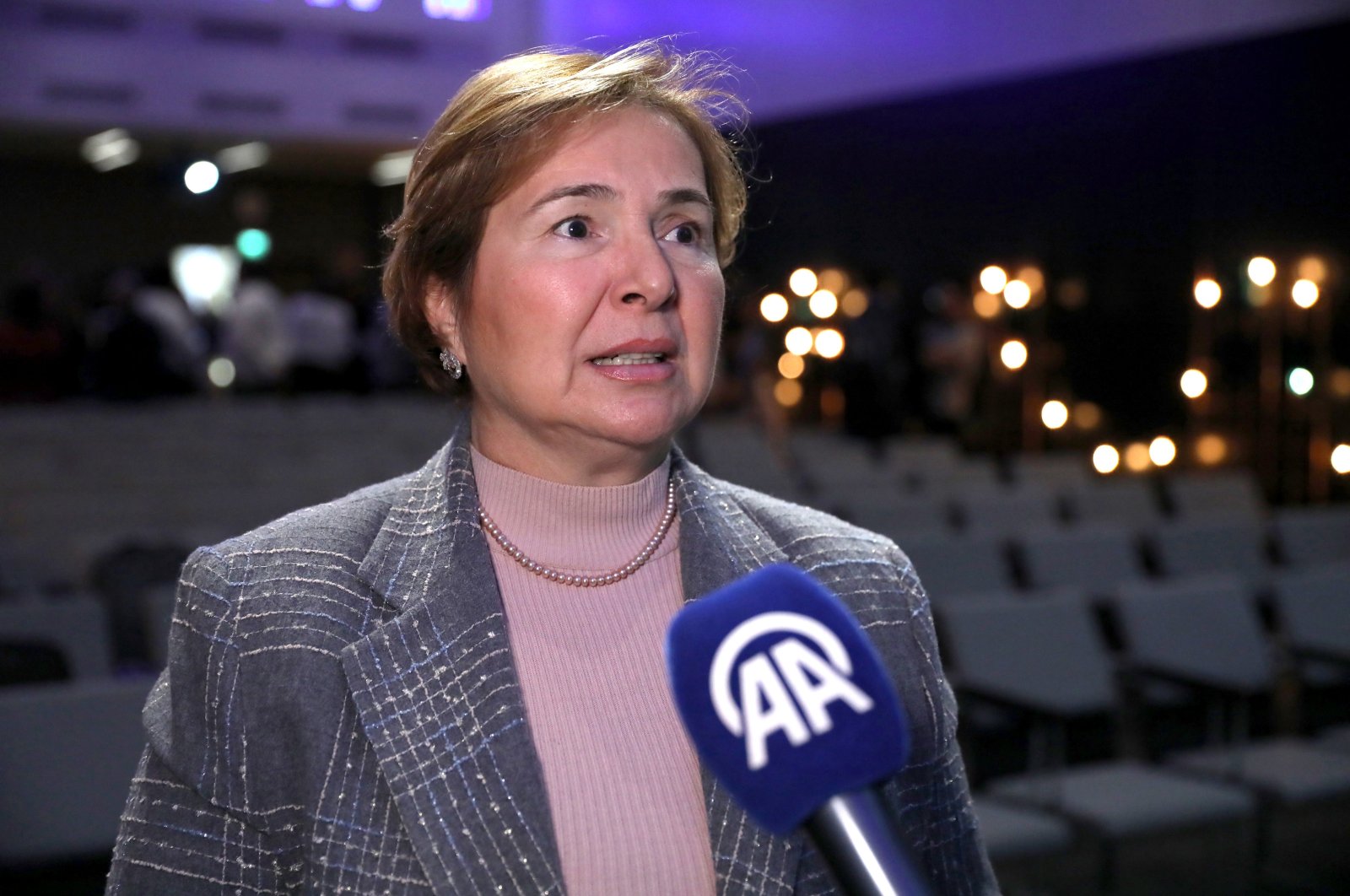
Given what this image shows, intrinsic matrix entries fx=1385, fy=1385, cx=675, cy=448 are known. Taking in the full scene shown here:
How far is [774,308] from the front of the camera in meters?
15.0

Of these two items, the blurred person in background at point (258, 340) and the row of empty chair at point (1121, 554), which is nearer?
the row of empty chair at point (1121, 554)

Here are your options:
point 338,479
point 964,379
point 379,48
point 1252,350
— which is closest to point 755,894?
point 338,479

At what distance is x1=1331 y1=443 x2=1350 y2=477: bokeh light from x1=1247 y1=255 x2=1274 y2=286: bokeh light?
1233 mm

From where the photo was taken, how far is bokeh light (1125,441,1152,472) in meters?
10.7

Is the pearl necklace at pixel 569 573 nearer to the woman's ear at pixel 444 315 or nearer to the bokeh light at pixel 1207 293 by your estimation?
the woman's ear at pixel 444 315

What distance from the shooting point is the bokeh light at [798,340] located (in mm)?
14609

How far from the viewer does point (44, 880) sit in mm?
2979

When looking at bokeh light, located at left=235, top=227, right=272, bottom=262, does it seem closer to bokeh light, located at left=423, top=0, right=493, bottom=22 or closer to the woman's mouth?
bokeh light, located at left=423, top=0, right=493, bottom=22

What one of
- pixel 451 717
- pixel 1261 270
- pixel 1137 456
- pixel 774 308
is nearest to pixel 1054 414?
pixel 1137 456

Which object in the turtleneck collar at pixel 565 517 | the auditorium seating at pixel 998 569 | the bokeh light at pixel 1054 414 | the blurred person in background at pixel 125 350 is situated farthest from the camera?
the bokeh light at pixel 1054 414

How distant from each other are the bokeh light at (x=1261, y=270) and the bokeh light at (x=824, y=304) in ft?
16.3

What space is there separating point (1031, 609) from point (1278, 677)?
4.20 ft

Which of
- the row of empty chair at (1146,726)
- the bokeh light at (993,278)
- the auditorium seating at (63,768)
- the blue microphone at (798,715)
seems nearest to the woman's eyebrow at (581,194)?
the blue microphone at (798,715)

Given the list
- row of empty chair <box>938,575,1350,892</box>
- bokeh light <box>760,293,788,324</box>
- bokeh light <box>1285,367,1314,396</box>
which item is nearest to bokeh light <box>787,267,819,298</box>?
bokeh light <box>760,293,788,324</box>
